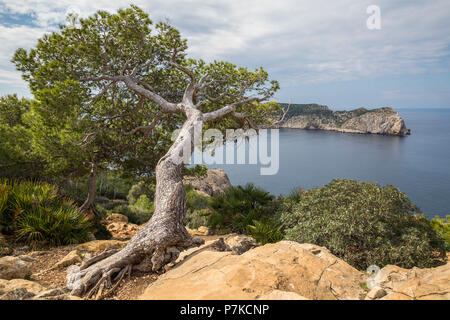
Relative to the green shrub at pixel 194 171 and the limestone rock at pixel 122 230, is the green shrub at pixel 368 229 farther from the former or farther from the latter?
the limestone rock at pixel 122 230

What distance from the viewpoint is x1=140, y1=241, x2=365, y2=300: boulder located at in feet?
9.46

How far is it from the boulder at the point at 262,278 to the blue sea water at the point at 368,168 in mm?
29575

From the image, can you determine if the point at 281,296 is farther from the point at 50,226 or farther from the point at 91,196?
the point at 91,196

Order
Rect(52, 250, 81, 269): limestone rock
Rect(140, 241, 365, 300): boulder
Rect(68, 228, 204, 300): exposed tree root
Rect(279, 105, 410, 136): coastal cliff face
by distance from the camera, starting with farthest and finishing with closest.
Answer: Rect(279, 105, 410, 136): coastal cliff face < Rect(52, 250, 81, 269): limestone rock < Rect(68, 228, 204, 300): exposed tree root < Rect(140, 241, 365, 300): boulder

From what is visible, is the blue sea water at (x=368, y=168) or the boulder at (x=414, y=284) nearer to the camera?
the boulder at (x=414, y=284)

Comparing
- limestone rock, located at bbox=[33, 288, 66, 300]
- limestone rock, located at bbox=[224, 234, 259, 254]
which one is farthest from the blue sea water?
limestone rock, located at bbox=[33, 288, 66, 300]

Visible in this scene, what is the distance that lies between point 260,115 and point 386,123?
8377cm

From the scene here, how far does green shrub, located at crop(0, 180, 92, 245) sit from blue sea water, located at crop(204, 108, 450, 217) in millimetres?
28859

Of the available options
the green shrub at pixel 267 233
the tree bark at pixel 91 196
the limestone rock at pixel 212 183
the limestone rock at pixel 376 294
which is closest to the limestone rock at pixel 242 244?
the green shrub at pixel 267 233

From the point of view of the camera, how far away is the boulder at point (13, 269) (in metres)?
3.55

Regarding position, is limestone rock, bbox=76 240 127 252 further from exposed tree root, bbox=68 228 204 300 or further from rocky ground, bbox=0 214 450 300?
exposed tree root, bbox=68 228 204 300

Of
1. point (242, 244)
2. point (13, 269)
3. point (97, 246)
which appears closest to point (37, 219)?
point (97, 246)

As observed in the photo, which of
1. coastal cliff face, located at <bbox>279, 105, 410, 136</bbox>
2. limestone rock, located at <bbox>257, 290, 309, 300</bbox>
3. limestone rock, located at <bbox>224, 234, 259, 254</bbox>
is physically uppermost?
coastal cliff face, located at <bbox>279, 105, 410, 136</bbox>

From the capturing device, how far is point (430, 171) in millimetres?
40188
